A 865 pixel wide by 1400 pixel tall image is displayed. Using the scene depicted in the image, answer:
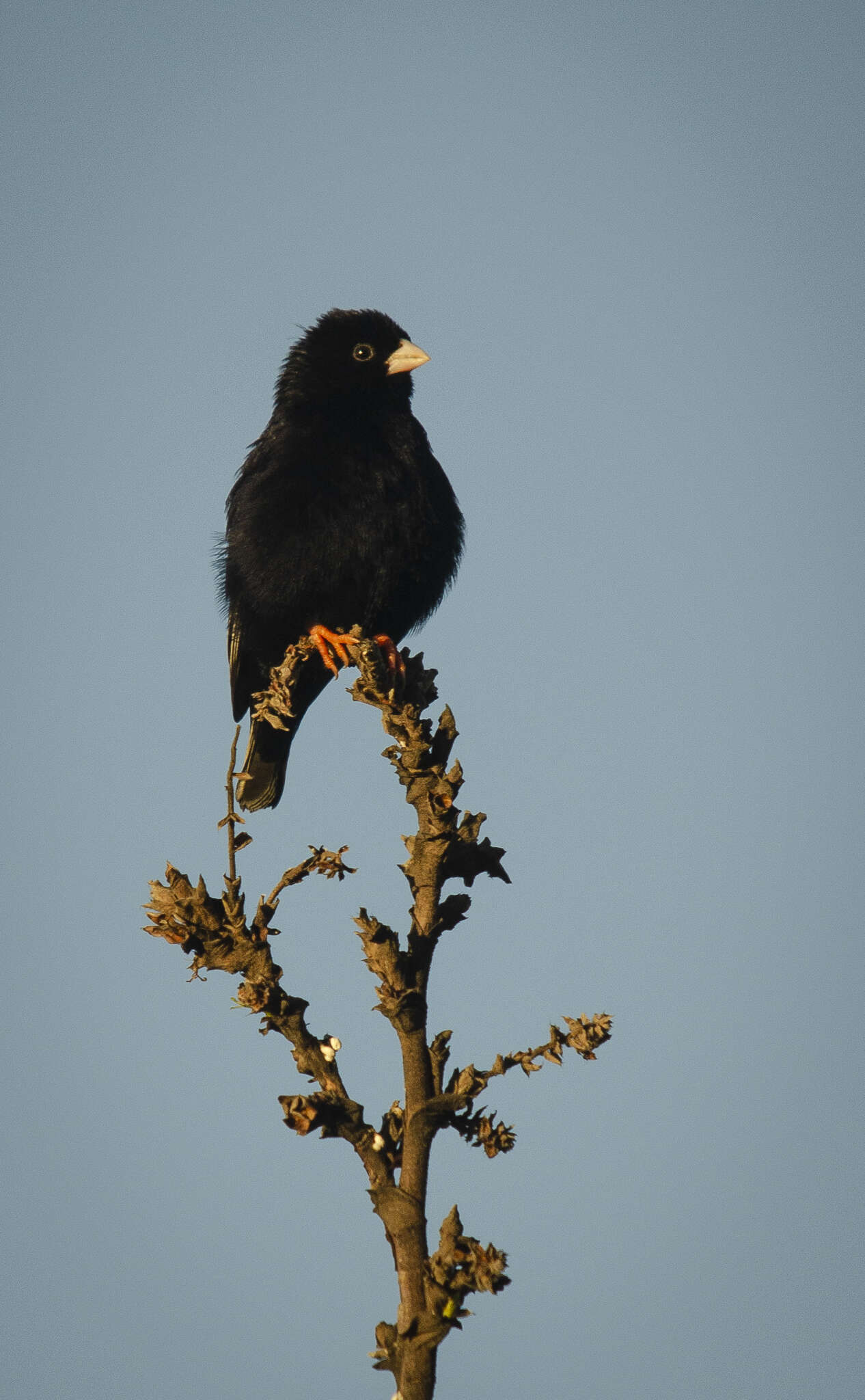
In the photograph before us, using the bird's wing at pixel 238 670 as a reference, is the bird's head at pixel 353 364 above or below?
above

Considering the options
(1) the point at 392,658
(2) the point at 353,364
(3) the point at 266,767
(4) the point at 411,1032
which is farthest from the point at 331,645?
(4) the point at 411,1032

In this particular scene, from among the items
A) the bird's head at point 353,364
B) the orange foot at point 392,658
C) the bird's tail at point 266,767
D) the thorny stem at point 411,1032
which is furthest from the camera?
the bird's tail at point 266,767

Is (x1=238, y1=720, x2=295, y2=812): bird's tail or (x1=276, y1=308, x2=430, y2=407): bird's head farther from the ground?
(x1=276, y1=308, x2=430, y2=407): bird's head

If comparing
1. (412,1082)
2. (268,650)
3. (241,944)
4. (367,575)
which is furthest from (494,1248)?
(268,650)

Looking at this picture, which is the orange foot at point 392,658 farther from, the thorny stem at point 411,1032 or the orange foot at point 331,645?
the thorny stem at point 411,1032

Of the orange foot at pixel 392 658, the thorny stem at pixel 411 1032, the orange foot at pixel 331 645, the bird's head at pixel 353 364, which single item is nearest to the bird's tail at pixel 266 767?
the orange foot at pixel 331 645

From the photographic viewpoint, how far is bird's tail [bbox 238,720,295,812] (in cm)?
724

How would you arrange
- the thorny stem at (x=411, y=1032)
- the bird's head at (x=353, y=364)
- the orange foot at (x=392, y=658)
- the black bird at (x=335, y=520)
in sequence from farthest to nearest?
1. the bird's head at (x=353, y=364)
2. the black bird at (x=335, y=520)
3. the orange foot at (x=392, y=658)
4. the thorny stem at (x=411, y=1032)

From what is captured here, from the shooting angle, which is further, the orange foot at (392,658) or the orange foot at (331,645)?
the orange foot at (331,645)

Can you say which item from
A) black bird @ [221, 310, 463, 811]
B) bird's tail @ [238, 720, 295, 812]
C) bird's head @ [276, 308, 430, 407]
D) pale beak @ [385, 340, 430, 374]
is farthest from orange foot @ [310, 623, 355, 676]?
pale beak @ [385, 340, 430, 374]

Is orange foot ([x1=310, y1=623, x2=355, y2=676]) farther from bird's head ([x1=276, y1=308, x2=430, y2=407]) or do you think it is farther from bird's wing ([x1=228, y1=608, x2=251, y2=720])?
bird's head ([x1=276, y1=308, x2=430, y2=407])

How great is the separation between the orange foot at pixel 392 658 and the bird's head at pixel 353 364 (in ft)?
6.54

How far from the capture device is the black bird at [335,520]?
20.7ft

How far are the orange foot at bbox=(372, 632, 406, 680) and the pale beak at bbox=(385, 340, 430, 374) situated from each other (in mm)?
2272
